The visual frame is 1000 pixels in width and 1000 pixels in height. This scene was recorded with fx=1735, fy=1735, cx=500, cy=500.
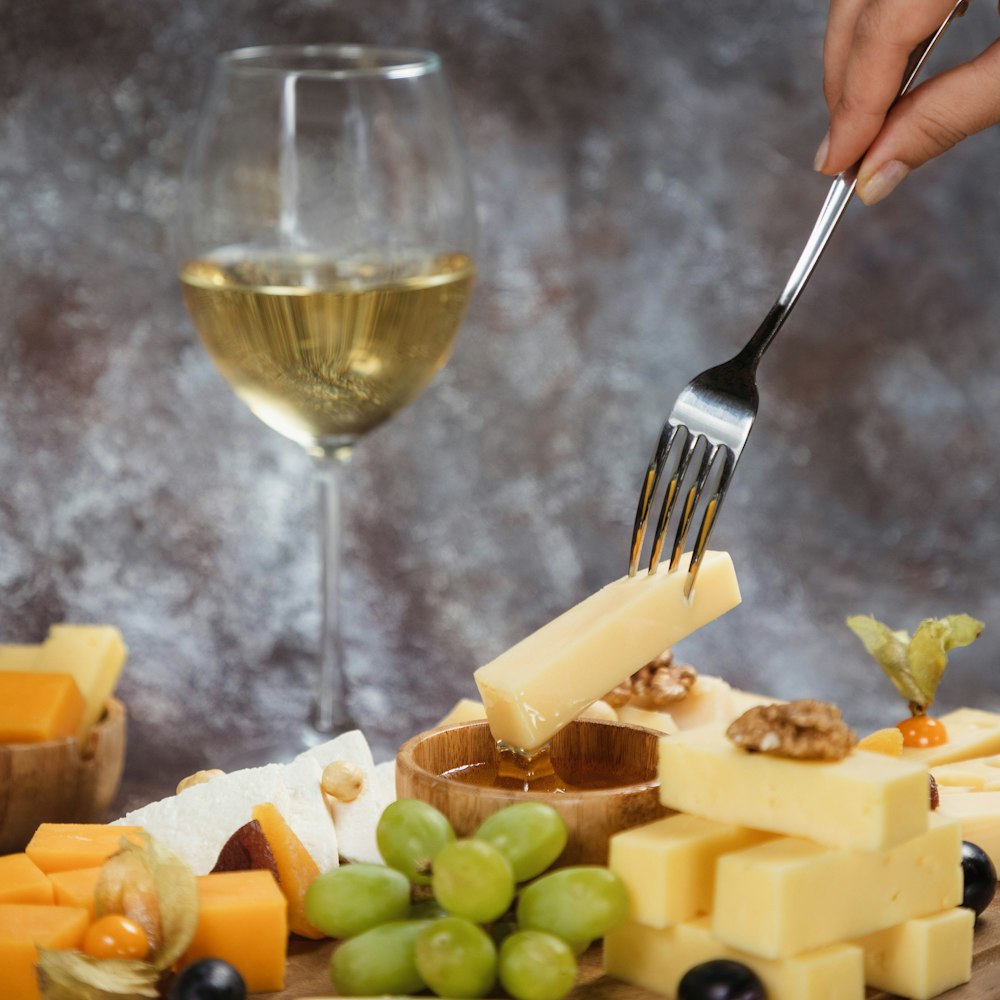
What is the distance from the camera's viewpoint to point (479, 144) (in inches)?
110

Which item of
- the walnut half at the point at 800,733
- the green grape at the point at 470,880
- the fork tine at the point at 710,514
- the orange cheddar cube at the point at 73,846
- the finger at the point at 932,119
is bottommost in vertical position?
the orange cheddar cube at the point at 73,846

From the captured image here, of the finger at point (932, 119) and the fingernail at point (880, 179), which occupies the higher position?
the finger at point (932, 119)

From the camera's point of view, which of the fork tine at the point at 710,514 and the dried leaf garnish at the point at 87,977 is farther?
the fork tine at the point at 710,514

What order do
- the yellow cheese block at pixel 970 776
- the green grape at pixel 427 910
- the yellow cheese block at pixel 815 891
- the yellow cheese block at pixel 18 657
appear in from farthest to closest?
the yellow cheese block at pixel 18 657
the yellow cheese block at pixel 970 776
the green grape at pixel 427 910
the yellow cheese block at pixel 815 891

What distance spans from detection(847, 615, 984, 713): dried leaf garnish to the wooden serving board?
373 mm

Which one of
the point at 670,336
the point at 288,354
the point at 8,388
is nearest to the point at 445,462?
the point at 670,336

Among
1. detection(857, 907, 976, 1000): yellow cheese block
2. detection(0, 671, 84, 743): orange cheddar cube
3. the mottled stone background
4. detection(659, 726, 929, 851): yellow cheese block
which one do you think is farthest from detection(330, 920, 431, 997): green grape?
the mottled stone background

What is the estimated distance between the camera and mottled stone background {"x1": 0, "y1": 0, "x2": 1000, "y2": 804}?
2.64 meters

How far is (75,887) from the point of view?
4.42 feet

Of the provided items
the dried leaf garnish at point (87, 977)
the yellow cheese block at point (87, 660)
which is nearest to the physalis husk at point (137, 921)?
the dried leaf garnish at point (87, 977)

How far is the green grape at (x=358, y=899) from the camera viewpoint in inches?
50.1

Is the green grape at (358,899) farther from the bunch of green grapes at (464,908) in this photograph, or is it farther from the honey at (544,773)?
the honey at (544,773)

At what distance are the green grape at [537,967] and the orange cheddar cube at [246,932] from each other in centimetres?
19

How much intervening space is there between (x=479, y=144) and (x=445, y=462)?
1.69 feet
